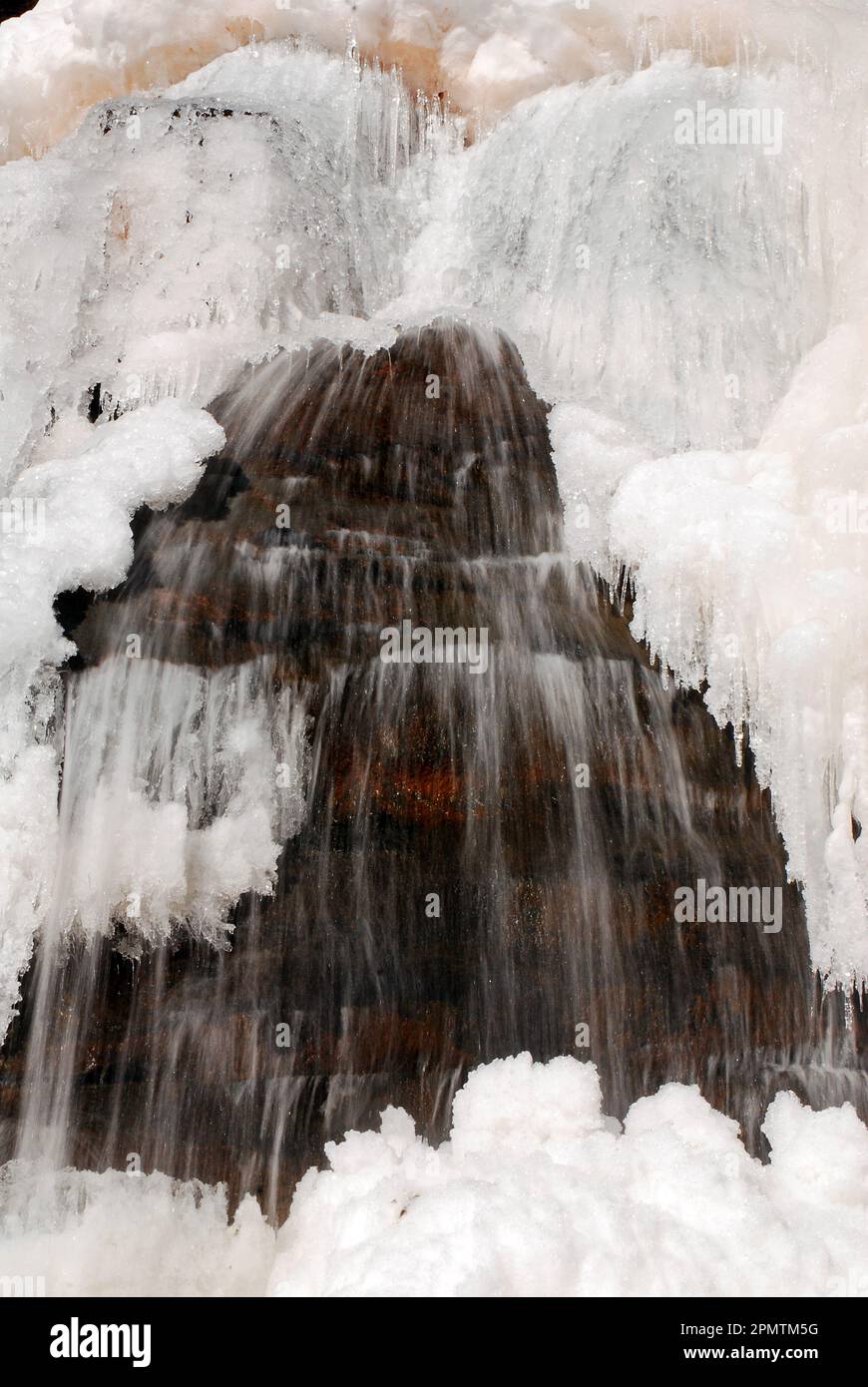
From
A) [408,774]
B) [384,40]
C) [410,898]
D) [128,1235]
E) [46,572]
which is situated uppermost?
[384,40]

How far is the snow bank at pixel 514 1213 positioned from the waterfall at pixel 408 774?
27 mm

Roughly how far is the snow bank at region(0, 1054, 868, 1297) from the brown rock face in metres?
0.10

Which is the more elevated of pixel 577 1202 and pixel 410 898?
pixel 410 898

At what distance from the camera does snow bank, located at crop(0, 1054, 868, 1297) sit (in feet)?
7.70

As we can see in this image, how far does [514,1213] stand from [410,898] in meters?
0.94

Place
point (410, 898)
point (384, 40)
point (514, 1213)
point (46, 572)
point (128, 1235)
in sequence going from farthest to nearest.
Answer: point (384, 40) → point (46, 572) → point (410, 898) → point (128, 1235) → point (514, 1213)

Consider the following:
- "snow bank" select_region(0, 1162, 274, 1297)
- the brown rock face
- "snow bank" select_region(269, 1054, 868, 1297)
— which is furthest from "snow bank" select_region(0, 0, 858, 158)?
"snow bank" select_region(0, 1162, 274, 1297)

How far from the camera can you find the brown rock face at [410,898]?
2.96 m

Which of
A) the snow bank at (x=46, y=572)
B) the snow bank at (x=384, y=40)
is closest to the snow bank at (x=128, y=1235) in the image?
the snow bank at (x=46, y=572)

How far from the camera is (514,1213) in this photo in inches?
95.1

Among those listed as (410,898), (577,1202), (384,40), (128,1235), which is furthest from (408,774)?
(384,40)

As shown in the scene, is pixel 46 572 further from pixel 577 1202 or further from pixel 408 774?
pixel 577 1202

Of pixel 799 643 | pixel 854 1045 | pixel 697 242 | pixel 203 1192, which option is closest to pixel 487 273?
pixel 697 242

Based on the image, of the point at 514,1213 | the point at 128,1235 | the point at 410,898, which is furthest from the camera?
the point at 410,898
